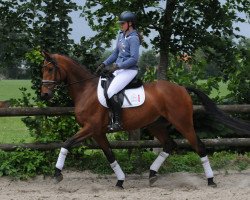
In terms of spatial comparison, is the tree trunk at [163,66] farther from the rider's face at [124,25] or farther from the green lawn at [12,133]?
the green lawn at [12,133]

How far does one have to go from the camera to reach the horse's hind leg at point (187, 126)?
768 cm

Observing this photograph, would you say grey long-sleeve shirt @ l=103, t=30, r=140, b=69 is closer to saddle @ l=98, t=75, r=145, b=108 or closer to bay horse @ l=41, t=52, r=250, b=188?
saddle @ l=98, t=75, r=145, b=108

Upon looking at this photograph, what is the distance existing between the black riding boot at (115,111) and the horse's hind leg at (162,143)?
78 centimetres

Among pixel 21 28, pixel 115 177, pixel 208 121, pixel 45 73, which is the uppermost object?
pixel 21 28

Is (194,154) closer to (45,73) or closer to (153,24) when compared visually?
(153,24)

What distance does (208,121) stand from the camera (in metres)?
9.27

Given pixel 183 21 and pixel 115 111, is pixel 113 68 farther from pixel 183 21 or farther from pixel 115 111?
pixel 183 21

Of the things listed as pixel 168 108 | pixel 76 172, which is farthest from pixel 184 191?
pixel 76 172

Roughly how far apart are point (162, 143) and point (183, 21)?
196 centimetres

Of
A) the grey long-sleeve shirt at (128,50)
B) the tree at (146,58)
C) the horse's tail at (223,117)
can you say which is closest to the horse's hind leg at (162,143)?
the horse's tail at (223,117)

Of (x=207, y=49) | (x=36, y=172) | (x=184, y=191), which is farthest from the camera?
(x=207, y=49)

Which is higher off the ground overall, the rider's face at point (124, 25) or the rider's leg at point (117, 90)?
the rider's face at point (124, 25)

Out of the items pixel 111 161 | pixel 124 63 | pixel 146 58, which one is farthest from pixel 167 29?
pixel 146 58

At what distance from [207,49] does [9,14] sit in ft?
10.6
